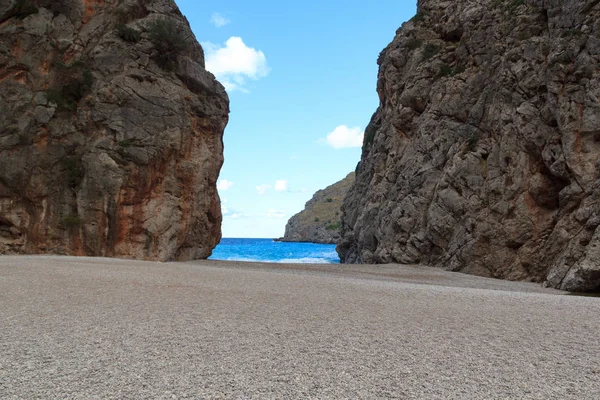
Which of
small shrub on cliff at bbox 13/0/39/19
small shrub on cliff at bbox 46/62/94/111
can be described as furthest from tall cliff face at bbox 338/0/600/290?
small shrub on cliff at bbox 13/0/39/19

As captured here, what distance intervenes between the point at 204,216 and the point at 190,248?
2219mm

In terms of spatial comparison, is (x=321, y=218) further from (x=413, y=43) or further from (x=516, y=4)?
(x=516, y=4)

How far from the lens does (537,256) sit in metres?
19.1

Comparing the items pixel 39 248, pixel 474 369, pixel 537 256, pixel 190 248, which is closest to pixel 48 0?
pixel 39 248

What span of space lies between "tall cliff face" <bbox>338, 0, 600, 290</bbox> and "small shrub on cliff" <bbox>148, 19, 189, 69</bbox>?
1778 cm

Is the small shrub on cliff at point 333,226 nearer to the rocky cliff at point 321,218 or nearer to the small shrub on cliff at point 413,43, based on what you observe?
the rocky cliff at point 321,218

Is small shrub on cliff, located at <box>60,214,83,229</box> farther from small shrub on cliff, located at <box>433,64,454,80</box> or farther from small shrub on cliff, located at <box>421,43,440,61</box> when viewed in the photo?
small shrub on cliff, located at <box>421,43,440,61</box>

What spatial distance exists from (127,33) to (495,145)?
874 inches

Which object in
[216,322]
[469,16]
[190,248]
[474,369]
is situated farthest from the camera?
[469,16]

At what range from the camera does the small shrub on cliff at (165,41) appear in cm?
2408

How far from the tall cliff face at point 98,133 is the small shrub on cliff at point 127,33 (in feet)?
0.19

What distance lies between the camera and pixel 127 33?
931 inches

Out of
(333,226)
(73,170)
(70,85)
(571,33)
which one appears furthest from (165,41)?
(333,226)

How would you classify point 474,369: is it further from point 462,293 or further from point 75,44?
point 75,44
